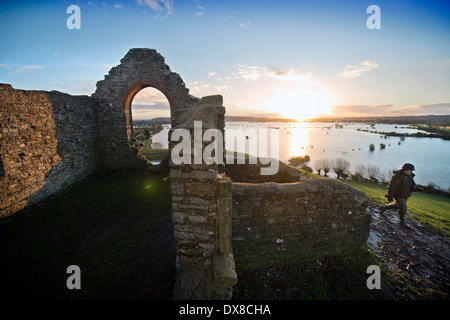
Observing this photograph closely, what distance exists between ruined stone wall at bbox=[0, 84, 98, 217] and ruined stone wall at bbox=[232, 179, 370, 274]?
26.1 feet

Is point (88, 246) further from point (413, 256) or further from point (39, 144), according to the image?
point (413, 256)

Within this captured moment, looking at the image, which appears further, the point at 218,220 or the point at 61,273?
the point at 61,273

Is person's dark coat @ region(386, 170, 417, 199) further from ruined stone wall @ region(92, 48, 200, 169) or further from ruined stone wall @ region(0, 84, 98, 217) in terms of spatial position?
ruined stone wall @ region(0, 84, 98, 217)

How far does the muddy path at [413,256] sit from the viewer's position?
402cm

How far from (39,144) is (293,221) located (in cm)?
1007

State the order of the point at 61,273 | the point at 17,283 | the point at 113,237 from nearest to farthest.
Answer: the point at 17,283 < the point at 61,273 < the point at 113,237

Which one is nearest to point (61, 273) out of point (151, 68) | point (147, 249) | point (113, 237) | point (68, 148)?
point (113, 237)

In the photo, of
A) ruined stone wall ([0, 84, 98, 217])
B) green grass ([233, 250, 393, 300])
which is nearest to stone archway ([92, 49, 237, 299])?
green grass ([233, 250, 393, 300])

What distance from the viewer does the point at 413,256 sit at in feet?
16.3

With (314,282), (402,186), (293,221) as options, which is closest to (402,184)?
(402,186)

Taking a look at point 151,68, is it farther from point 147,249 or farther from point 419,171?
point 419,171
